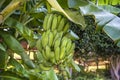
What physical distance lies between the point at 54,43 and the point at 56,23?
66 millimetres

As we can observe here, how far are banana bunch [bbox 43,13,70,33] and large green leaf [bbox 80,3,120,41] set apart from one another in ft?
0.25

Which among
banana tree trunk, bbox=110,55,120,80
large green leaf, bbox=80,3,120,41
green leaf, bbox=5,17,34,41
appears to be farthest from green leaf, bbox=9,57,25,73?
banana tree trunk, bbox=110,55,120,80

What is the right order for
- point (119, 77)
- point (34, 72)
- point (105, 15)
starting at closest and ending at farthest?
1. point (105, 15)
2. point (34, 72)
3. point (119, 77)

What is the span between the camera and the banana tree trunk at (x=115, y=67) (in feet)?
18.9

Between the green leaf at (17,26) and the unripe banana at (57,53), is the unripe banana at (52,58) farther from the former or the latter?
the green leaf at (17,26)

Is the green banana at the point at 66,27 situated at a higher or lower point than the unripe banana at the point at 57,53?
higher

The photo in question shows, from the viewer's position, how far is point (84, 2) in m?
1.15

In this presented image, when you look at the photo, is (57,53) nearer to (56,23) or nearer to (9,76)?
(56,23)

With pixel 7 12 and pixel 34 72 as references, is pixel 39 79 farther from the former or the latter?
pixel 7 12

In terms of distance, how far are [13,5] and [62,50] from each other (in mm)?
221

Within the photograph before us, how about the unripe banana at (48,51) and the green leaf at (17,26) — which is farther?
the green leaf at (17,26)

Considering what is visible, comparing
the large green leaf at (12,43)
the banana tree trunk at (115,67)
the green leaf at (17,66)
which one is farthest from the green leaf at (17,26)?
the banana tree trunk at (115,67)

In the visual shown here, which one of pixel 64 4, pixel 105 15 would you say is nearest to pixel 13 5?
pixel 64 4

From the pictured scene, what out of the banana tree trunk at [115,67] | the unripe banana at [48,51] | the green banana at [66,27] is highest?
the green banana at [66,27]
